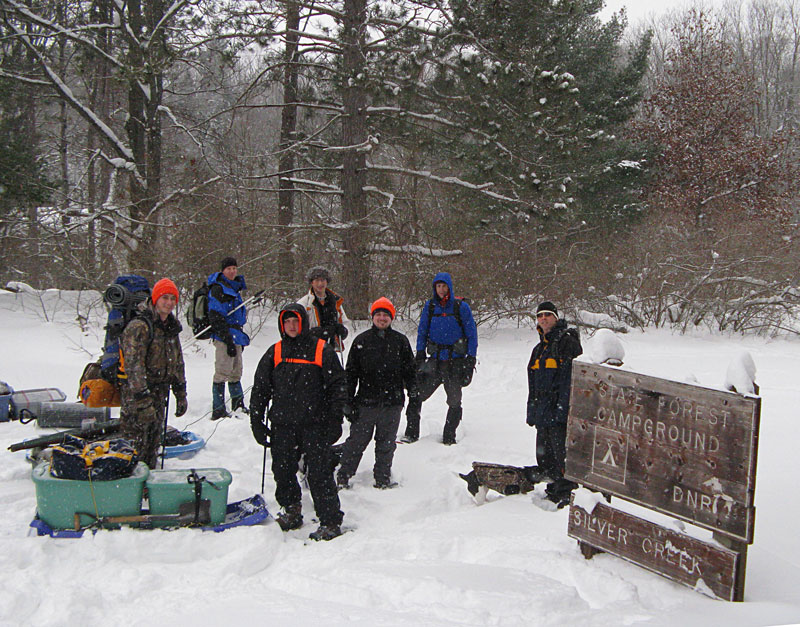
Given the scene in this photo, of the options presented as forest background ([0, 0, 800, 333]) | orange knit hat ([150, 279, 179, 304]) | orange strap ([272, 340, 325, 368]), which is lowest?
orange strap ([272, 340, 325, 368])

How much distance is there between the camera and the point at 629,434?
3.87 metres

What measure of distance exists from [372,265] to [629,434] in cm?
939

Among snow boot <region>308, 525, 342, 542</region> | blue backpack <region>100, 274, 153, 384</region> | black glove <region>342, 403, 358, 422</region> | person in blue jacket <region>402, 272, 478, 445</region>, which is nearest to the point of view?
snow boot <region>308, 525, 342, 542</region>

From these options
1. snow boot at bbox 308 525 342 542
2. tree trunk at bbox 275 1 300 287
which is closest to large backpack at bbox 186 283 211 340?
snow boot at bbox 308 525 342 542

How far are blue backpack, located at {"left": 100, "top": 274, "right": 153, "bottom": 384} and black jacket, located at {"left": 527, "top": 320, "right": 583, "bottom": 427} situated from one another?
348 centimetres

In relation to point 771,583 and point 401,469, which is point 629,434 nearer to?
point 771,583

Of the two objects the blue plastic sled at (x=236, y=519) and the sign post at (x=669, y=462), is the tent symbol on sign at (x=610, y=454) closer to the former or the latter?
the sign post at (x=669, y=462)

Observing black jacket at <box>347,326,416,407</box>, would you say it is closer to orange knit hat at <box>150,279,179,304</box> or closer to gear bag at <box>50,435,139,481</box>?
orange knit hat at <box>150,279,179,304</box>

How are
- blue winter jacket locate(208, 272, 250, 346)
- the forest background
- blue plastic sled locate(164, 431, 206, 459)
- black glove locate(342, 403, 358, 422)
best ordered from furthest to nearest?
the forest background, blue winter jacket locate(208, 272, 250, 346), blue plastic sled locate(164, 431, 206, 459), black glove locate(342, 403, 358, 422)

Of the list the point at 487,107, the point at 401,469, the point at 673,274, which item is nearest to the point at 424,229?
the point at 487,107

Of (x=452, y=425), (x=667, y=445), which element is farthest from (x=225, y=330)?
(x=667, y=445)

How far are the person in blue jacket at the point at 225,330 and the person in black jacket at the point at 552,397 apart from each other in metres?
3.58

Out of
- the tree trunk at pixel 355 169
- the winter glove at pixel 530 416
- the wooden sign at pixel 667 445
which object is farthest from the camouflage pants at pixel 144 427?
the tree trunk at pixel 355 169

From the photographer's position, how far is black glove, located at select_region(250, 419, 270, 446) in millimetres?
4594
